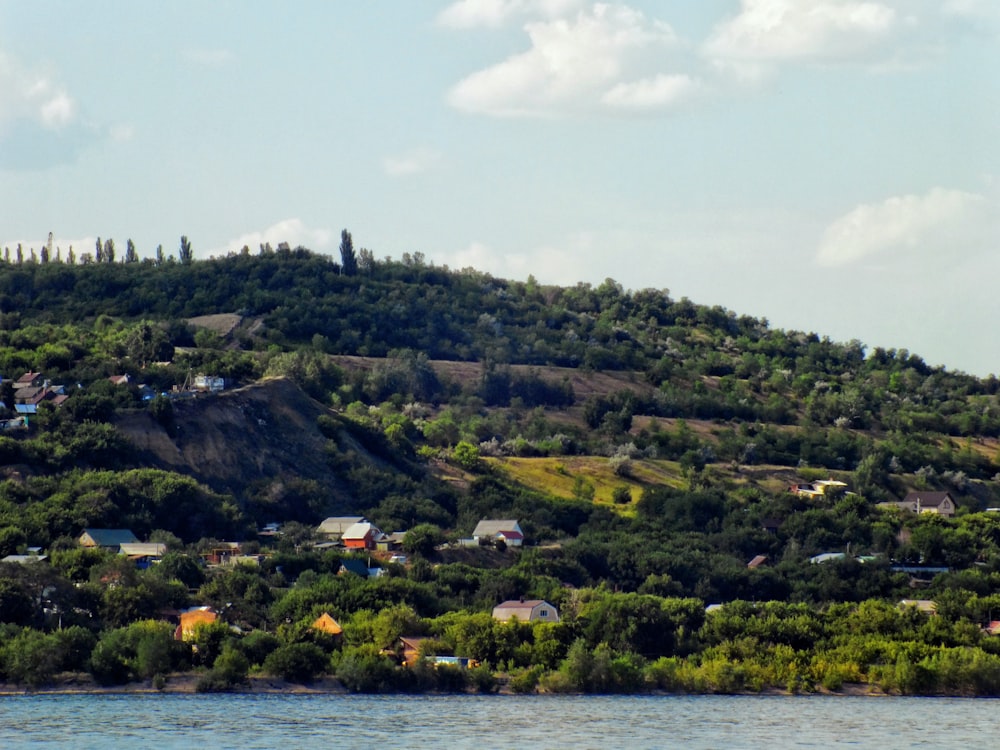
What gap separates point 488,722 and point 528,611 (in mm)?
17903

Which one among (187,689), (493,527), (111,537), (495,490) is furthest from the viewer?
(495,490)

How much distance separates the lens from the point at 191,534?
9244cm

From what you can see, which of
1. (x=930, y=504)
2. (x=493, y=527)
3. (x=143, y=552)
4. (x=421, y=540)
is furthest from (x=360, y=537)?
(x=930, y=504)

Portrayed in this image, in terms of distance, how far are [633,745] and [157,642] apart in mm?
20750

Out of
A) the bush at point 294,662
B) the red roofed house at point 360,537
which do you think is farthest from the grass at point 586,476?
the bush at point 294,662

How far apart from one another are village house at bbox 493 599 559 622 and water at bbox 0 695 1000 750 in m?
8.69

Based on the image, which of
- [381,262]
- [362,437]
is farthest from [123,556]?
[381,262]

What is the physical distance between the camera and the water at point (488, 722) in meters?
56.9

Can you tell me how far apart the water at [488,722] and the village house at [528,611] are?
8695mm

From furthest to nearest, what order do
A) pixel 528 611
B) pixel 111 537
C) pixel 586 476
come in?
pixel 586 476, pixel 111 537, pixel 528 611

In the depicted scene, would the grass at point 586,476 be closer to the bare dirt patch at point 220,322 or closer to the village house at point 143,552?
the bare dirt patch at point 220,322

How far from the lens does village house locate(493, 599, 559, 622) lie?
259 ft

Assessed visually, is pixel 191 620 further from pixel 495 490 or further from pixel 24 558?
pixel 495 490

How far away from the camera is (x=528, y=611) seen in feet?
260
